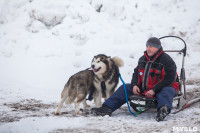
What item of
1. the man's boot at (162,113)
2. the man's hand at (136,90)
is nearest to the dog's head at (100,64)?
the man's hand at (136,90)

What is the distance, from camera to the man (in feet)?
11.1

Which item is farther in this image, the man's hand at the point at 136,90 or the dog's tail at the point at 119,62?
the dog's tail at the point at 119,62

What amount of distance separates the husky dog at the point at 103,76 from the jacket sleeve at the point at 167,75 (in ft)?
3.45

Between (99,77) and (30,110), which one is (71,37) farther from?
(30,110)

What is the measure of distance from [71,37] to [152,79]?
561cm

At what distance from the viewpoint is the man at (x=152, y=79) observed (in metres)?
3.38

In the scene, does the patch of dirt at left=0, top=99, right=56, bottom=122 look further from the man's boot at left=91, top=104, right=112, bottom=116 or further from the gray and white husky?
the man's boot at left=91, top=104, right=112, bottom=116

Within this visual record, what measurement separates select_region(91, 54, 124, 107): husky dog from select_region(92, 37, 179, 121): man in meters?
0.58

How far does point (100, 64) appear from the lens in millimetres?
4223

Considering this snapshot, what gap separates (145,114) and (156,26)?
7138 millimetres

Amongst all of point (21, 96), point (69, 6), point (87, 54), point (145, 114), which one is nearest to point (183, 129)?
point (145, 114)

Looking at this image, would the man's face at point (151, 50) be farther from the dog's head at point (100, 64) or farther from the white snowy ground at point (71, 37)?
the white snowy ground at point (71, 37)

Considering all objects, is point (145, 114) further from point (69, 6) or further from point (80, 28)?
point (69, 6)

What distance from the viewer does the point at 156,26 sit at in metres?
10.1
